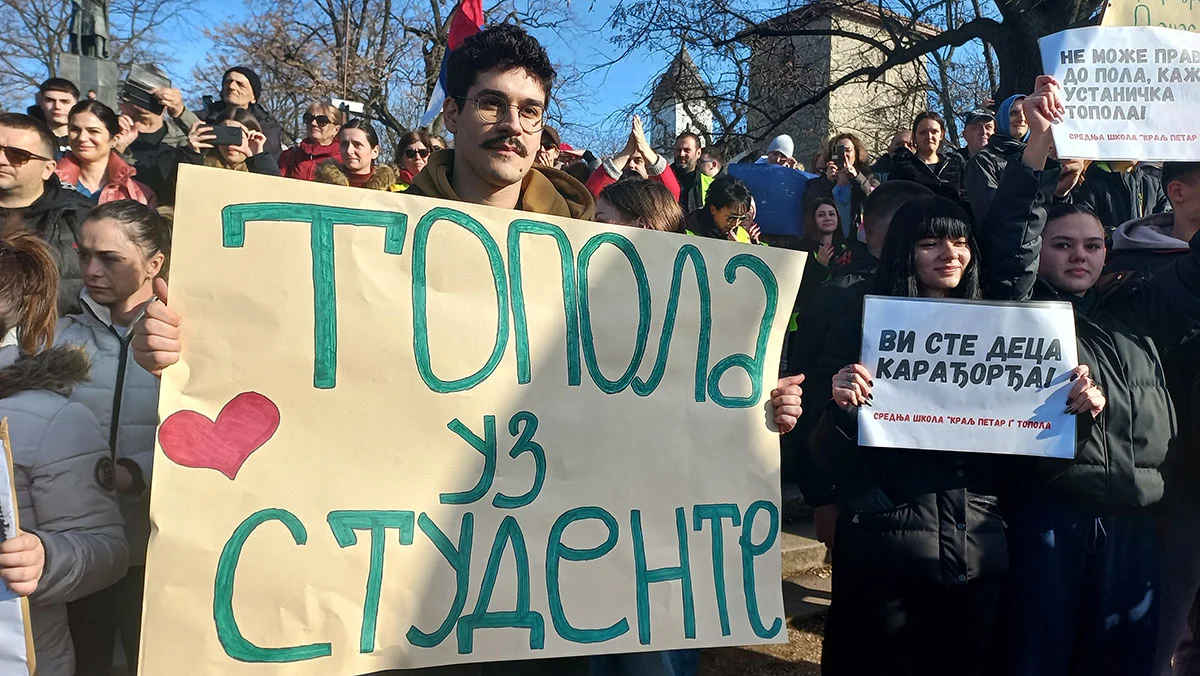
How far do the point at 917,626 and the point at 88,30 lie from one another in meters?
11.0

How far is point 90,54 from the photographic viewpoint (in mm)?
9484

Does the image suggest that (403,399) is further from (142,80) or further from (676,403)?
(142,80)

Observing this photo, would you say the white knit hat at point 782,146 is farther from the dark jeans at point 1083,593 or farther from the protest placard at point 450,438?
the protest placard at point 450,438

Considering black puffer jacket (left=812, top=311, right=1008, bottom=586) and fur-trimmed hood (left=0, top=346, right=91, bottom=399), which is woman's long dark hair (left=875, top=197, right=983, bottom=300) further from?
fur-trimmed hood (left=0, top=346, right=91, bottom=399)

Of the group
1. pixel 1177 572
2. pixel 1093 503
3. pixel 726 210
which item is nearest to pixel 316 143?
pixel 726 210

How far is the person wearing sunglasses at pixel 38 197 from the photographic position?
2.94 meters

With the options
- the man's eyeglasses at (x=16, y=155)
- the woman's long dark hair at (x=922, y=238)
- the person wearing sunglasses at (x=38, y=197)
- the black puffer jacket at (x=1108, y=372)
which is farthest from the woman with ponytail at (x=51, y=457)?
the black puffer jacket at (x=1108, y=372)

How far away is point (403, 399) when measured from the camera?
1587 mm

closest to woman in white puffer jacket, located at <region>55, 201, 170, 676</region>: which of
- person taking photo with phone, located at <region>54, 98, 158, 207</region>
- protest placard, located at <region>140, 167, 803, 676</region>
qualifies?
protest placard, located at <region>140, 167, 803, 676</region>

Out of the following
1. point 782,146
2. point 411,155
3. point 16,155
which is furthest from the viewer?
point 782,146

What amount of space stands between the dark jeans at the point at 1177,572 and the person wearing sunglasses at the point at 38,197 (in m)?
3.78

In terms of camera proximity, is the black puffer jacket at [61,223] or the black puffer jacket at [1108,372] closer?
the black puffer jacket at [1108,372]

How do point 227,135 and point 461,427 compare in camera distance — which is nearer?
A: point 461,427

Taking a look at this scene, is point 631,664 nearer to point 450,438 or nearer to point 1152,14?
point 450,438
